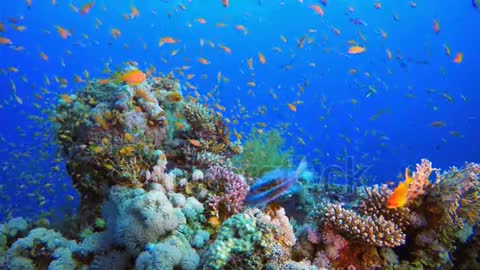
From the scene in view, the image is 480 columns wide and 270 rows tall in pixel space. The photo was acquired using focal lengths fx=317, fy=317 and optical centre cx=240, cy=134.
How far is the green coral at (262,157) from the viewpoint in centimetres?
685

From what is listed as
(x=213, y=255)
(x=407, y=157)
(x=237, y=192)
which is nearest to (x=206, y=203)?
(x=237, y=192)

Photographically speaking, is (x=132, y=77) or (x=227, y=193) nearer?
(x=227, y=193)

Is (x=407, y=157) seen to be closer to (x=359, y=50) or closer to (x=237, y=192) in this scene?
(x=359, y=50)

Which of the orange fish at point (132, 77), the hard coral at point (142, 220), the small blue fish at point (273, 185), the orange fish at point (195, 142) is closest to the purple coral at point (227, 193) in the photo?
the small blue fish at point (273, 185)

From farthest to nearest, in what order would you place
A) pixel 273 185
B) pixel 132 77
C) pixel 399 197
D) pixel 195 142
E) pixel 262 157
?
pixel 262 157, pixel 195 142, pixel 132 77, pixel 399 197, pixel 273 185

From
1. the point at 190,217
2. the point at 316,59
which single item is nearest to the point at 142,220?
the point at 190,217

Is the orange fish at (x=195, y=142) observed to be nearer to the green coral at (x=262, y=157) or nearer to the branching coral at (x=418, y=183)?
the green coral at (x=262, y=157)

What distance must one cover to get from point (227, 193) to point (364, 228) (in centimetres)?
195

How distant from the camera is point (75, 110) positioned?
19.7ft

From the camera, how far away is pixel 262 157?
23.9ft

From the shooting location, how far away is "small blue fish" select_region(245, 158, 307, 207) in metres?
3.78

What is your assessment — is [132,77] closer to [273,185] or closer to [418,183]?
[273,185]

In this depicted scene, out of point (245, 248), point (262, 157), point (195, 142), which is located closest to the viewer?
point (245, 248)

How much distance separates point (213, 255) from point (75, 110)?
4.44 metres
